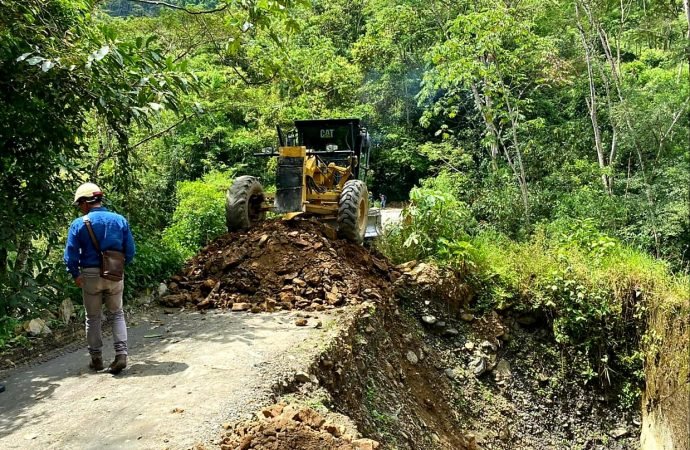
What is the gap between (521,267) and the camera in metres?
8.26

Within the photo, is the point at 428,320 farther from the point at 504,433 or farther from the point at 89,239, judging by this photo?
the point at 89,239

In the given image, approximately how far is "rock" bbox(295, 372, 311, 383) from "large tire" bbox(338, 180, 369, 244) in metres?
3.73

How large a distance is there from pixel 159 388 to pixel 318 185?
16.8ft

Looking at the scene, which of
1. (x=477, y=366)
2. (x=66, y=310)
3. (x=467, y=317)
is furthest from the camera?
(x=467, y=317)

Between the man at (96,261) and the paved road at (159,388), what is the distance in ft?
0.83

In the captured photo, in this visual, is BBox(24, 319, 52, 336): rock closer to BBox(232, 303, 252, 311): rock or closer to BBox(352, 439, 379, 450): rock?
BBox(232, 303, 252, 311): rock

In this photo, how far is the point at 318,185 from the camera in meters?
8.73

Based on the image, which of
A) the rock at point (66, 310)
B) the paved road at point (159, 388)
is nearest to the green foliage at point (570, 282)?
the paved road at point (159, 388)

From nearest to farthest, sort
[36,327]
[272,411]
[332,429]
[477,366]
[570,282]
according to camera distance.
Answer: [332,429] < [272,411] < [36,327] < [477,366] < [570,282]

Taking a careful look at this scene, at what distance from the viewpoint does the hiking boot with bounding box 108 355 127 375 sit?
4395 mm

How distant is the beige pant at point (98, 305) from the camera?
4.34m

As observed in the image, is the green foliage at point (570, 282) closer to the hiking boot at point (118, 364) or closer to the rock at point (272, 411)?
the hiking boot at point (118, 364)

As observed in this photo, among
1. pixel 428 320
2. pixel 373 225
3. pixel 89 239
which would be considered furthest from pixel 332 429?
pixel 373 225

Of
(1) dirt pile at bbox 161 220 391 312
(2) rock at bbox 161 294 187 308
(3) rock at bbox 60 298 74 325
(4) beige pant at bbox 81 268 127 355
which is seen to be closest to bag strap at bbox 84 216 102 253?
(4) beige pant at bbox 81 268 127 355
